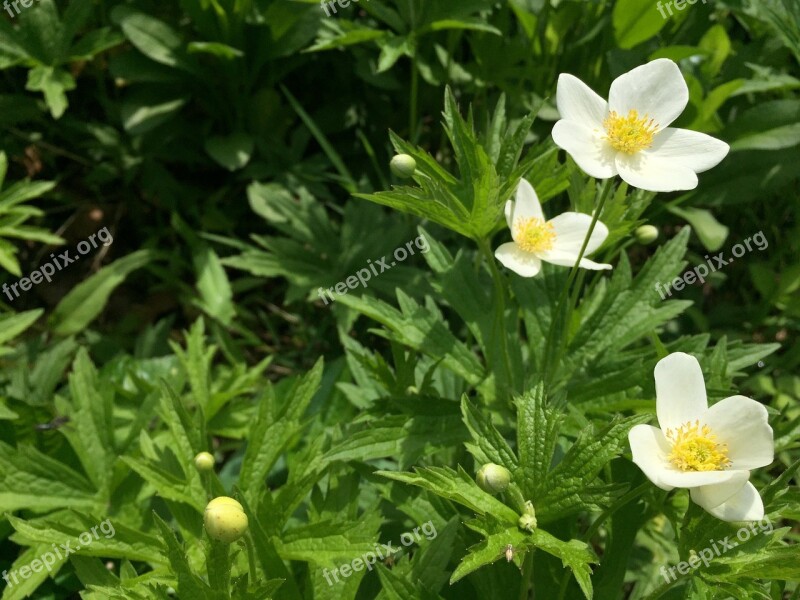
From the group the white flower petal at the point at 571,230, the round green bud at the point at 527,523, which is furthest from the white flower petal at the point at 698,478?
the white flower petal at the point at 571,230

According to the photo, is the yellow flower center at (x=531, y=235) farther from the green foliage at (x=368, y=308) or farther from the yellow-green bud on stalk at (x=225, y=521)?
the yellow-green bud on stalk at (x=225, y=521)

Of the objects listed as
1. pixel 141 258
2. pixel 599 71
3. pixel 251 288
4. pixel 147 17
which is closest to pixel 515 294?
pixel 599 71

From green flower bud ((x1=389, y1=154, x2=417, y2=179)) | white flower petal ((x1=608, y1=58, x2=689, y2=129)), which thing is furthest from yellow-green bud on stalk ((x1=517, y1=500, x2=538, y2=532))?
white flower petal ((x1=608, y1=58, x2=689, y2=129))

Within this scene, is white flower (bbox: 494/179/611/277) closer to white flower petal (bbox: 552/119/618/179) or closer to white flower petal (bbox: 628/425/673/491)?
white flower petal (bbox: 552/119/618/179)

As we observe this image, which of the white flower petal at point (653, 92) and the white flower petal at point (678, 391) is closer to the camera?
the white flower petal at point (678, 391)

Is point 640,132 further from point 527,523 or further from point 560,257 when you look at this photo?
point 527,523
